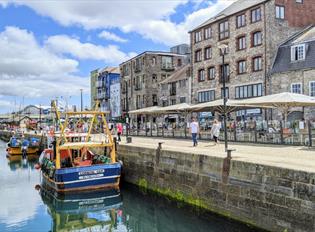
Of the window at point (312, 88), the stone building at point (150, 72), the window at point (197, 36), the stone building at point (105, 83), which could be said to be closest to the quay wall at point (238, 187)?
the window at point (312, 88)

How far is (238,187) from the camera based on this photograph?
1295cm

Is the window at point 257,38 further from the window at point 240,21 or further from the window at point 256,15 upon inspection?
the window at point 240,21

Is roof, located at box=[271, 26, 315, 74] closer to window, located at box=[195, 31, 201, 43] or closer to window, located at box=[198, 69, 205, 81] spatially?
window, located at box=[198, 69, 205, 81]

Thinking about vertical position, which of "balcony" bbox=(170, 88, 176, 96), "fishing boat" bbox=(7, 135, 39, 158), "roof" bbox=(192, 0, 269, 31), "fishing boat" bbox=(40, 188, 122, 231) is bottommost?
"fishing boat" bbox=(40, 188, 122, 231)

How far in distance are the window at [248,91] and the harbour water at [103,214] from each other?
20.8 meters

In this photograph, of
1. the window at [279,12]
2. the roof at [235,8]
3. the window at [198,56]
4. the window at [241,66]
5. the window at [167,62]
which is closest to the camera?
the window at [279,12]

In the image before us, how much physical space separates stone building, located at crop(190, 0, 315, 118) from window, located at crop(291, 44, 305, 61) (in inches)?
90.9

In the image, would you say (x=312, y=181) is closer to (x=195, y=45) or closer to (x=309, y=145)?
(x=309, y=145)

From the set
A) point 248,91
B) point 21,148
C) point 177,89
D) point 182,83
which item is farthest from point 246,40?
point 21,148

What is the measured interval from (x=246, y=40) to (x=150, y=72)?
2398cm

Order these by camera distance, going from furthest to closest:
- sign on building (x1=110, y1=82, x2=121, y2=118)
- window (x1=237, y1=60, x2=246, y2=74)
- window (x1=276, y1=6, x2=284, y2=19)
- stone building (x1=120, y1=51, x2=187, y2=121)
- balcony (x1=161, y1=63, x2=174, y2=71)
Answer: sign on building (x1=110, y1=82, x2=121, y2=118)
balcony (x1=161, y1=63, x2=174, y2=71)
stone building (x1=120, y1=51, x2=187, y2=121)
window (x1=237, y1=60, x2=246, y2=74)
window (x1=276, y1=6, x2=284, y2=19)

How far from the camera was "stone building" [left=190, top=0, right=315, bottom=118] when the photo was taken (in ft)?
121

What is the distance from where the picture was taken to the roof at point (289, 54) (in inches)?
1300

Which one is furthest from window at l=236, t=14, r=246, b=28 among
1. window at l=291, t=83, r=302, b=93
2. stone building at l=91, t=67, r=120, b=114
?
stone building at l=91, t=67, r=120, b=114
